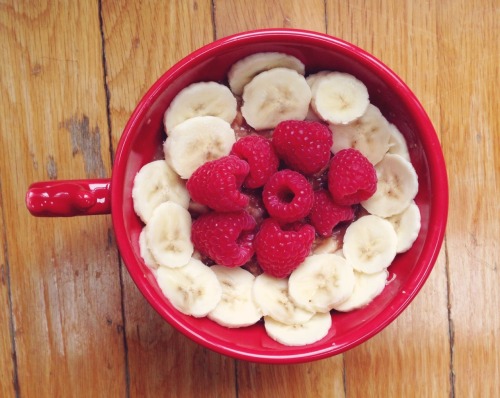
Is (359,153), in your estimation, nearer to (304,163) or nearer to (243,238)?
(304,163)

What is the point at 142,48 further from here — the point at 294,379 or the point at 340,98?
the point at 294,379

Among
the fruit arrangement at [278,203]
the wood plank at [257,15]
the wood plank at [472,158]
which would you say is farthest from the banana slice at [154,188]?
the wood plank at [472,158]

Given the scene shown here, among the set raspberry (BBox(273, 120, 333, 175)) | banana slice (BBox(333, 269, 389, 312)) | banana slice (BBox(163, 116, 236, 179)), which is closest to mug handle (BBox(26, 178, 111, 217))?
banana slice (BBox(163, 116, 236, 179))

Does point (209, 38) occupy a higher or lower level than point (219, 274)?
higher

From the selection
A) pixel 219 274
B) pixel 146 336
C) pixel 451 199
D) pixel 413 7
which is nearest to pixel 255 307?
pixel 219 274

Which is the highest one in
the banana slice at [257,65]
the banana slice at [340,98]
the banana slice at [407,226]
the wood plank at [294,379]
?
the banana slice at [257,65]

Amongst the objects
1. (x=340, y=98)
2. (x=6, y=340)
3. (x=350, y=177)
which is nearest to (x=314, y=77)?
(x=340, y=98)

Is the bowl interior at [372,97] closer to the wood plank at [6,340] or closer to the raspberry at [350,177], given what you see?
the raspberry at [350,177]
